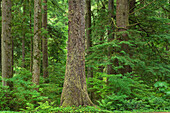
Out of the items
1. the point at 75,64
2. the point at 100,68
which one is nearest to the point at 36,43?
the point at 75,64

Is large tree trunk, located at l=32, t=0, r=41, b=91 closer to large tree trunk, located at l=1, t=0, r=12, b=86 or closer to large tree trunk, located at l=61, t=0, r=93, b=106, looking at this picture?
large tree trunk, located at l=1, t=0, r=12, b=86

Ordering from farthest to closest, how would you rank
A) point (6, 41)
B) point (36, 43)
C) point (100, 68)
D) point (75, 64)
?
1. point (36, 43)
2. point (100, 68)
3. point (6, 41)
4. point (75, 64)

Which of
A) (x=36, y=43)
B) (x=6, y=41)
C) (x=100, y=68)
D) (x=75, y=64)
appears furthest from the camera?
(x=36, y=43)

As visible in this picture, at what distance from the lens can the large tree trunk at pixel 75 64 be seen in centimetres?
607

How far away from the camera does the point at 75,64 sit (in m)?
6.25

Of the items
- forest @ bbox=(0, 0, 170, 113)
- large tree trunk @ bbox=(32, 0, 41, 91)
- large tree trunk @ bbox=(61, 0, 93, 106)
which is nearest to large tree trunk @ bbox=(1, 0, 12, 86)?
forest @ bbox=(0, 0, 170, 113)

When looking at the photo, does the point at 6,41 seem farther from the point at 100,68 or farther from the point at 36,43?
the point at 100,68

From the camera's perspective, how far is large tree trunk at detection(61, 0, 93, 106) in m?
6.07

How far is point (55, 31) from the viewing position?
15297 mm

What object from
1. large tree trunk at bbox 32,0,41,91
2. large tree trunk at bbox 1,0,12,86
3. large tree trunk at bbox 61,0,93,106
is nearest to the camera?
large tree trunk at bbox 61,0,93,106

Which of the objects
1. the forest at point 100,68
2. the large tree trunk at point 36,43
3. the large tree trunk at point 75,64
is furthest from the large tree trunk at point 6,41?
the large tree trunk at point 75,64

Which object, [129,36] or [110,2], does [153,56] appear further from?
[110,2]

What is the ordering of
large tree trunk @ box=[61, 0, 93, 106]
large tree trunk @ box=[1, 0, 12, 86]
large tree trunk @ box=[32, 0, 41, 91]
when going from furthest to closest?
large tree trunk @ box=[32, 0, 41, 91] < large tree trunk @ box=[1, 0, 12, 86] < large tree trunk @ box=[61, 0, 93, 106]

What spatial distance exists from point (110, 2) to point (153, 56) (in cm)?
569
